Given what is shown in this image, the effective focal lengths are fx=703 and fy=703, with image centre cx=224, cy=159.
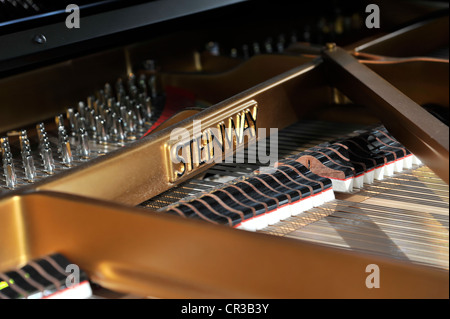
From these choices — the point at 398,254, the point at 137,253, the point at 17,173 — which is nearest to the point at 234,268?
the point at 137,253

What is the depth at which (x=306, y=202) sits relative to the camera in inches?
83.2

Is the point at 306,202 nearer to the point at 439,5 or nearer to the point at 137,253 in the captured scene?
the point at 137,253

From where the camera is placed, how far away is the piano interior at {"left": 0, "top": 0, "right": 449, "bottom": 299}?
1566mm

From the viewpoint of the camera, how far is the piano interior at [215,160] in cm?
157

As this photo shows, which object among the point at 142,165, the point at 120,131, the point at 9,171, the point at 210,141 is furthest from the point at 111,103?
the point at 142,165

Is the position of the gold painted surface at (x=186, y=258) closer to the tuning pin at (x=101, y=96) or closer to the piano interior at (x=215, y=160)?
the piano interior at (x=215, y=160)

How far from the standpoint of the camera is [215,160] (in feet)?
7.54

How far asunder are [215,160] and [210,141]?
8 centimetres

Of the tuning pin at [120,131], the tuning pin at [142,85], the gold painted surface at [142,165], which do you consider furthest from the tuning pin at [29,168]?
the tuning pin at [142,85]

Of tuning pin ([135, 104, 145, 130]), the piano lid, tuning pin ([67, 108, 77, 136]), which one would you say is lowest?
tuning pin ([135, 104, 145, 130])

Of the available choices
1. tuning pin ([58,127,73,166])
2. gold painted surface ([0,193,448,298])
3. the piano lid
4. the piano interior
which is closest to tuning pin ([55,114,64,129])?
the piano interior

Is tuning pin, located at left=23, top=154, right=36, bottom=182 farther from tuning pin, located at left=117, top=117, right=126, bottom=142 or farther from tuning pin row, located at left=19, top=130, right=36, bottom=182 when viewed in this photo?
tuning pin, located at left=117, top=117, right=126, bottom=142

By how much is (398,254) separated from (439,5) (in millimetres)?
2538
